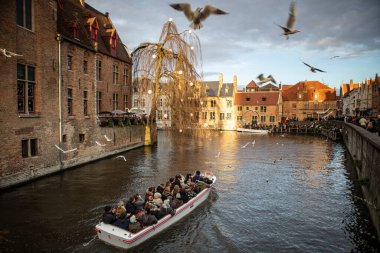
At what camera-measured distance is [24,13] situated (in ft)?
52.3

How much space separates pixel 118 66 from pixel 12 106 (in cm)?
1650

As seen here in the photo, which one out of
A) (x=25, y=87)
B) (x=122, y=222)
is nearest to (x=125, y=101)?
(x=25, y=87)

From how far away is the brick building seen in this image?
588 inches

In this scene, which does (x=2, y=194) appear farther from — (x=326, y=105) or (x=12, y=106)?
(x=326, y=105)

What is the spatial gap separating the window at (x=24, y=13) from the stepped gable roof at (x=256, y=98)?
188ft

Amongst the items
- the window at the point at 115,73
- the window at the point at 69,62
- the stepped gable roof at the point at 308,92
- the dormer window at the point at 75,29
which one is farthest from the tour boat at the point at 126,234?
the stepped gable roof at the point at 308,92

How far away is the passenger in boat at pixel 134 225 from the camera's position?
31.8 ft

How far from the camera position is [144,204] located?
11.4 meters

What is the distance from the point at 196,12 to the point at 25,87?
10563mm

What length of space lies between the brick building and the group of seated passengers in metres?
7.98

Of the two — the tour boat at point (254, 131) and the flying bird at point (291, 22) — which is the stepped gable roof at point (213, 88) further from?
the flying bird at point (291, 22)

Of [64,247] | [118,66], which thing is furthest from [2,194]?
[118,66]

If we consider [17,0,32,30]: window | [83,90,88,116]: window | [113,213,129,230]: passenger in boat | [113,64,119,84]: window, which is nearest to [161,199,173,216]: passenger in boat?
[113,213,129,230]: passenger in boat

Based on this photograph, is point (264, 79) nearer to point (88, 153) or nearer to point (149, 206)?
→ point (149, 206)
